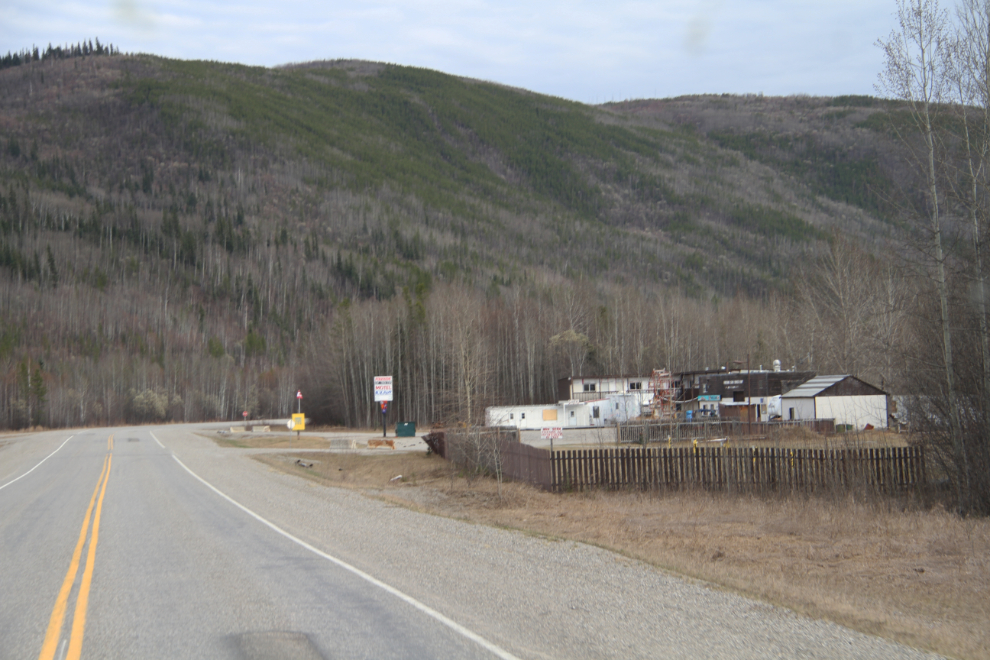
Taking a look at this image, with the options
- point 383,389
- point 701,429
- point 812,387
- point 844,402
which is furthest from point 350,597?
point 812,387

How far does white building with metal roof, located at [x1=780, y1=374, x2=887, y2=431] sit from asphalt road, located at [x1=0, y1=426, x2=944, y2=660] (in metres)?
37.8

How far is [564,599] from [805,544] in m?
7.11

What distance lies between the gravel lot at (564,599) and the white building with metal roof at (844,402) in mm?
38073

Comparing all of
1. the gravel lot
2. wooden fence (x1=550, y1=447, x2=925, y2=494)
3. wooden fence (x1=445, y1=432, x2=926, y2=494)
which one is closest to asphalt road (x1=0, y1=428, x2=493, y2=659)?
the gravel lot

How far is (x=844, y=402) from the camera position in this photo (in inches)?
1827

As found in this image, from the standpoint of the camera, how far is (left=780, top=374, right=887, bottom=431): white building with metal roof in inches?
1826

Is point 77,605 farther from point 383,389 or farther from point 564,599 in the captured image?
point 383,389

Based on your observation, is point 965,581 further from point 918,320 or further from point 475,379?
point 475,379

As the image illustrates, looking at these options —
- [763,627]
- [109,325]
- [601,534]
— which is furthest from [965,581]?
[109,325]

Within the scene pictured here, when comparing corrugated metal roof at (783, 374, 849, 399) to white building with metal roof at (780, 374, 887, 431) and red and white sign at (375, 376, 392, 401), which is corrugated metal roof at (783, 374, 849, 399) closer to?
white building with metal roof at (780, 374, 887, 431)

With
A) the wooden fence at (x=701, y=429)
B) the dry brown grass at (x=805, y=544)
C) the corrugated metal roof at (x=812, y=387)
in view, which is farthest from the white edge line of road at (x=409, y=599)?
the corrugated metal roof at (x=812, y=387)

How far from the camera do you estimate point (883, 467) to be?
19.5m

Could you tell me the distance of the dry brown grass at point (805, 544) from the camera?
8.58 metres

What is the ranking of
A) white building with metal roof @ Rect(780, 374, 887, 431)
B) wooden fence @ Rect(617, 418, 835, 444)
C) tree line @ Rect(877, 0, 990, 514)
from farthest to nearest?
white building with metal roof @ Rect(780, 374, 887, 431) < wooden fence @ Rect(617, 418, 835, 444) < tree line @ Rect(877, 0, 990, 514)
